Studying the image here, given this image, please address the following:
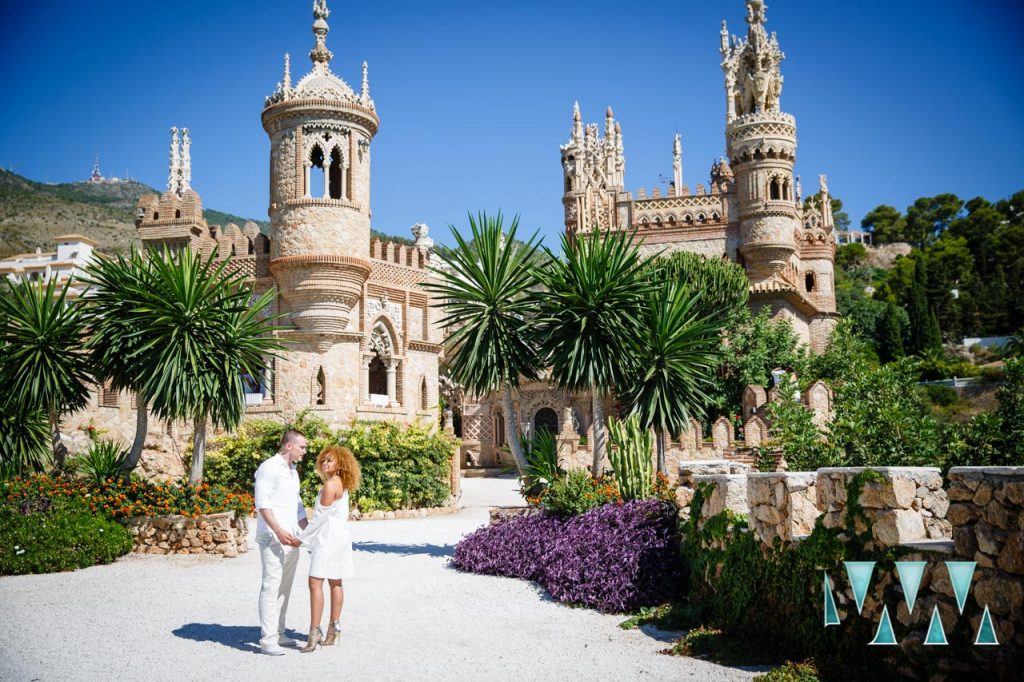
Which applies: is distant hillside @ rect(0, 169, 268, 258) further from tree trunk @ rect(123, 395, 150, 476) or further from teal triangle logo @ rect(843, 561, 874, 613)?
teal triangle logo @ rect(843, 561, 874, 613)

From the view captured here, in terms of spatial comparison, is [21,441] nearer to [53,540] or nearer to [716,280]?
[53,540]

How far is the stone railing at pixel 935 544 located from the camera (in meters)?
5.10

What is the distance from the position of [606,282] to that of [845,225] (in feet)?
379

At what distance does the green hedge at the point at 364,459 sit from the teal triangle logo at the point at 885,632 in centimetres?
1531

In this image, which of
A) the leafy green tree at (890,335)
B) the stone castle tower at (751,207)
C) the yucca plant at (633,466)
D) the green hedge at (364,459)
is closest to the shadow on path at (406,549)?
the yucca plant at (633,466)


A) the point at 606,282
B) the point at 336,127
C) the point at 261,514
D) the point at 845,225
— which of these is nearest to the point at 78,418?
the point at 336,127

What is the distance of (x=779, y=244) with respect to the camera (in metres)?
37.6

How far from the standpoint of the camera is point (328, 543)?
796 centimetres

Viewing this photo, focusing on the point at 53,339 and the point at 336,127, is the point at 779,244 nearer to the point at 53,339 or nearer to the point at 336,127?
the point at 336,127

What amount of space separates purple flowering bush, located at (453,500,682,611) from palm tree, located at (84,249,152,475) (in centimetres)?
706

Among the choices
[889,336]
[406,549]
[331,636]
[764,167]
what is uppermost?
[764,167]

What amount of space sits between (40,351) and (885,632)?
14769mm

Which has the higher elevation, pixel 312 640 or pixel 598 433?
pixel 598 433

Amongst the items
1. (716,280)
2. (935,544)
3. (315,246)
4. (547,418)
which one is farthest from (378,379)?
(935,544)
